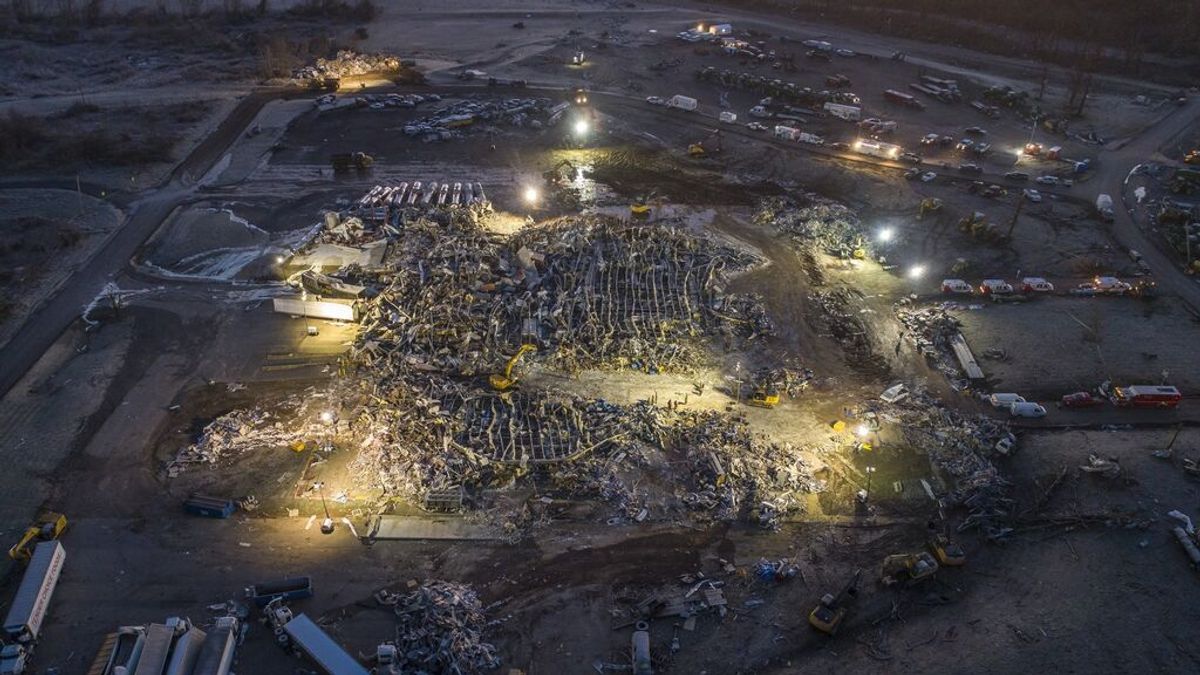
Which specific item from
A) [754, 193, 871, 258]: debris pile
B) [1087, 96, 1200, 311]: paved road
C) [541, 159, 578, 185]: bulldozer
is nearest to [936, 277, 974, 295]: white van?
[754, 193, 871, 258]: debris pile

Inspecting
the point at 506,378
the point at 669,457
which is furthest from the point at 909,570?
the point at 506,378

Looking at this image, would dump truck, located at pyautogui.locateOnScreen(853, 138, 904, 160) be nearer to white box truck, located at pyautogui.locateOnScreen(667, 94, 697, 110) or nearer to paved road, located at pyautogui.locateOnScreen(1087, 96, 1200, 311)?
paved road, located at pyautogui.locateOnScreen(1087, 96, 1200, 311)

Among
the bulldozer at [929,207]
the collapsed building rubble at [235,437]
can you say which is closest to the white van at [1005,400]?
the bulldozer at [929,207]

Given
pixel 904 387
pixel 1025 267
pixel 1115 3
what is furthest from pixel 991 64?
pixel 904 387

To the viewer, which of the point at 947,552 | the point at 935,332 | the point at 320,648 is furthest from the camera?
the point at 935,332

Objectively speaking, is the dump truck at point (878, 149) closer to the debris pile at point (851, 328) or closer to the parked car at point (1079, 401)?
the debris pile at point (851, 328)

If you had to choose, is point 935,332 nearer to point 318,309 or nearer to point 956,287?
point 956,287
